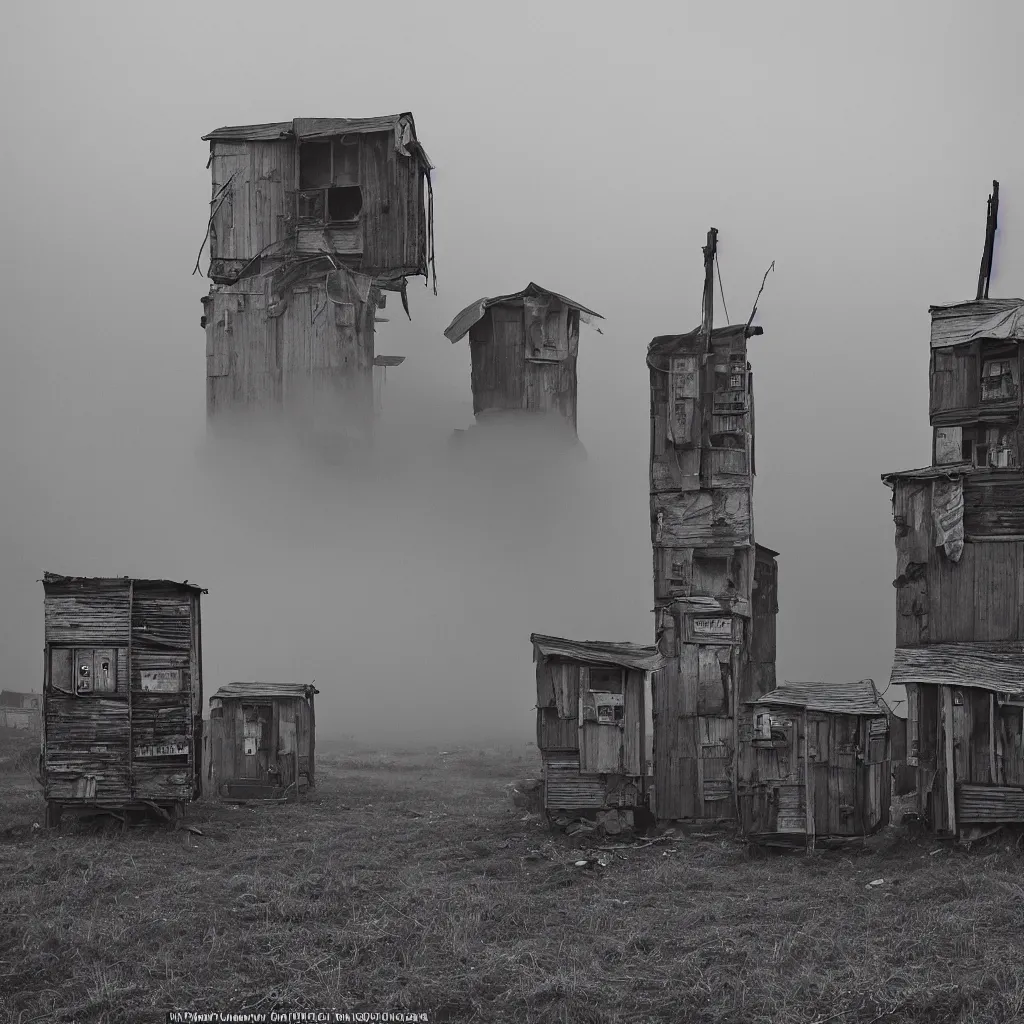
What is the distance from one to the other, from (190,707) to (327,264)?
1499cm

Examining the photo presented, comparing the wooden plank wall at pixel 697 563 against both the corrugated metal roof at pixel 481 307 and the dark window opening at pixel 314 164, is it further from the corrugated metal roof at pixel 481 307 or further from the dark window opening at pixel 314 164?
the dark window opening at pixel 314 164

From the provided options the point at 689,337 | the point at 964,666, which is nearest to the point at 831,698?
the point at 964,666

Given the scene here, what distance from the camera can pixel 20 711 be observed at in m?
47.8

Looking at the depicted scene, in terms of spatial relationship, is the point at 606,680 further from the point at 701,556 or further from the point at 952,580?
the point at 952,580

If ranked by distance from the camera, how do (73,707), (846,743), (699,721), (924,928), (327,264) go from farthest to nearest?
(327,264)
(699,721)
(73,707)
(846,743)
(924,928)

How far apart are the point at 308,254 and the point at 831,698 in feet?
67.0

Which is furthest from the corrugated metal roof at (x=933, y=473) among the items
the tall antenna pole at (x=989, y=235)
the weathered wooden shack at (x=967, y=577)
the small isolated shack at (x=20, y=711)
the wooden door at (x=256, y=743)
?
the small isolated shack at (x=20, y=711)

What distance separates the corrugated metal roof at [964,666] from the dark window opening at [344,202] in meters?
21.1

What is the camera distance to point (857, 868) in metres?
20.2

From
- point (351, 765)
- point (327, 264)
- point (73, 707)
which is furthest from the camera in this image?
point (351, 765)

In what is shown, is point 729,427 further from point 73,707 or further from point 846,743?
point 73,707

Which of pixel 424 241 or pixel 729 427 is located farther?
pixel 424 241

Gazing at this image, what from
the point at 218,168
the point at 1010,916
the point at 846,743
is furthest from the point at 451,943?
the point at 218,168

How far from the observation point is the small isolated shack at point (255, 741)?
31250mm
